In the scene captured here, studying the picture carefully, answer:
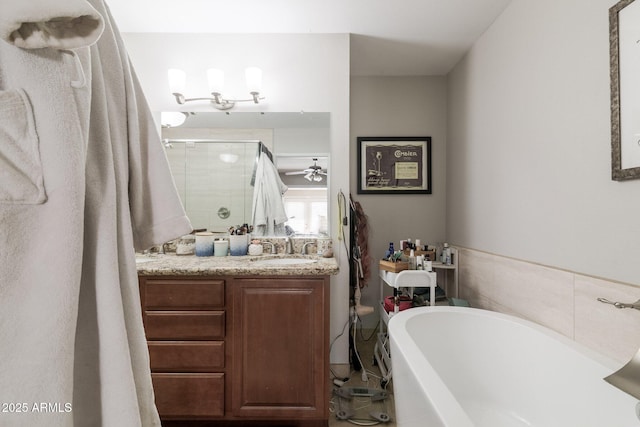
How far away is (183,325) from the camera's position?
5.13 ft

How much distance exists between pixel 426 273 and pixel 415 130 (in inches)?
57.5

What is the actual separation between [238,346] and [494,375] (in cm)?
127

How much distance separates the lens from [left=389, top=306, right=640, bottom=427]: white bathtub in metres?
0.97

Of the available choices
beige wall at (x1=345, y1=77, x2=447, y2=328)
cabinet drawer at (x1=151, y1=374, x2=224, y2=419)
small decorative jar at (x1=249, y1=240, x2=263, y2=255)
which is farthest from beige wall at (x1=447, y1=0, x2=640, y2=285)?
cabinet drawer at (x1=151, y1=374, x2=224, y2=419)

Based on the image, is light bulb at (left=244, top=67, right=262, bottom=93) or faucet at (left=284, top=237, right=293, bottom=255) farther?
faucet at (left=284, top=237, right=293, bottom=255)

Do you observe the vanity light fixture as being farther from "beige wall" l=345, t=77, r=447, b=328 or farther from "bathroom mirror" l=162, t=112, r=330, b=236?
"beige wall" l=345, t=77, r=447, b=328

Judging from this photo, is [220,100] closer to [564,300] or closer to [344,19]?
[344,19]

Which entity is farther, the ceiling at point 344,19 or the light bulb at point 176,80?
the light bulb at point 176,80

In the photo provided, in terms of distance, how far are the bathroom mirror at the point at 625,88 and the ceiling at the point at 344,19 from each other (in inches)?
35.7

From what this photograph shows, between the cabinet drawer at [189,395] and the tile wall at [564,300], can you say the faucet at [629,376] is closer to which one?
the tile wall at [564,300]

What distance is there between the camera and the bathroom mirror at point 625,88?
1.06 m

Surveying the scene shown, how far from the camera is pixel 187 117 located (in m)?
2.23

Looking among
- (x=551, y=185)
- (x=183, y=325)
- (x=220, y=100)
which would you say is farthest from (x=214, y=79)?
(x=551, y=185)

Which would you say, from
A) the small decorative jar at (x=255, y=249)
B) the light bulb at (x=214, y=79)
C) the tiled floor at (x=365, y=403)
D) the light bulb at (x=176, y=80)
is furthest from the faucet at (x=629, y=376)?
the light bulb at (x=176, y=80)
